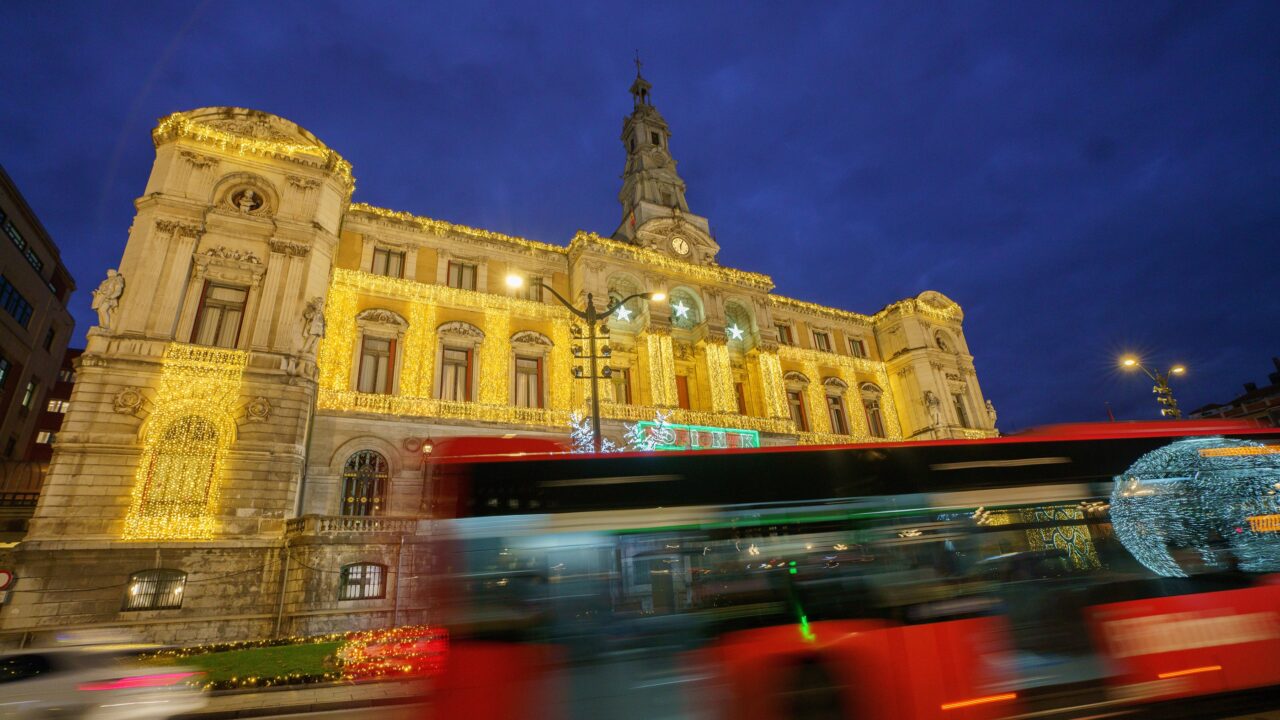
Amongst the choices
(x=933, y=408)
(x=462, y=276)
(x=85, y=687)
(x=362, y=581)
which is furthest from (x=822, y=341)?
(x=85, y=687)

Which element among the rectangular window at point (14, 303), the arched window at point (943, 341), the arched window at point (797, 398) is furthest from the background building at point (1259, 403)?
the rectangular window at point (14, 303)

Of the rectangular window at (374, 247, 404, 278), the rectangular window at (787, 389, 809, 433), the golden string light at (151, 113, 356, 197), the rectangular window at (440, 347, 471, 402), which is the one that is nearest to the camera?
the golden string light at (151, 113, 356, 197)

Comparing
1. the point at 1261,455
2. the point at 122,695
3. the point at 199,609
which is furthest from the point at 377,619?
the point at 1261,455

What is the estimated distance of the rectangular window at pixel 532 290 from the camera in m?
25.7

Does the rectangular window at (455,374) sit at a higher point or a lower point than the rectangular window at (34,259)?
lower

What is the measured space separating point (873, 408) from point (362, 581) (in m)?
28.7

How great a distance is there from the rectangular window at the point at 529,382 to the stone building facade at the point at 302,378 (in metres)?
0.06

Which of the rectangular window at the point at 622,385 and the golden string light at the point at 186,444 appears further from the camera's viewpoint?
the rectangular window at the point at 622,385

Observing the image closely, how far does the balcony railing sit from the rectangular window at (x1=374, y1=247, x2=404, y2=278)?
10581 mm

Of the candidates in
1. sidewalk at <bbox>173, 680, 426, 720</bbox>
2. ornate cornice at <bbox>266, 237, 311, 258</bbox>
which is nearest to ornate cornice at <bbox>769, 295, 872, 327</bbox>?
ornate cornice at <bbox>266, 237, 311, 258</bbox>

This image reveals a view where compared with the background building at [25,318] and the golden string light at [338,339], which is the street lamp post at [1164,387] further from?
the background building at [25,318]

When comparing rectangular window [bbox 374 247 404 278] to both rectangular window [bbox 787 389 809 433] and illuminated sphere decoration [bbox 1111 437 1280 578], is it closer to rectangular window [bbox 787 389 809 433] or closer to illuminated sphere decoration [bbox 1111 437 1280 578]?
rectangular window [bbox 787 389 809 433]

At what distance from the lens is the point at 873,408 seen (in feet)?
113

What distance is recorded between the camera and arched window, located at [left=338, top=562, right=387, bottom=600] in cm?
1648
